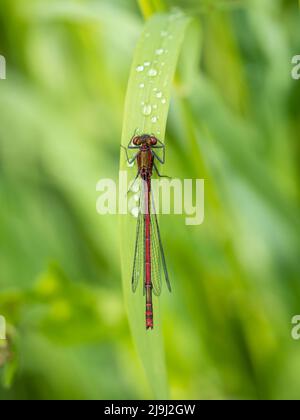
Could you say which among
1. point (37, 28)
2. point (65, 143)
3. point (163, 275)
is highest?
point (37, 28)

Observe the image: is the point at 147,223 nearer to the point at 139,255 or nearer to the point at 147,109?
the point at 139,255

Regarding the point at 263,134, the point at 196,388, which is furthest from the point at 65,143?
the point at 196,388

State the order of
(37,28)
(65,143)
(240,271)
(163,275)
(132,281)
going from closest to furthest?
(132,281), (240,271), (163,275), (65,143), (37,28)

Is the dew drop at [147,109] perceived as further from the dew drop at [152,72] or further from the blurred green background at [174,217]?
the blurred green background at [174,217]

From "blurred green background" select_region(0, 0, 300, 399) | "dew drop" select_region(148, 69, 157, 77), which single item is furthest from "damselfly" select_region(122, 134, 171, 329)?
"blurred green background" select_region(0, 0, 300, 399)

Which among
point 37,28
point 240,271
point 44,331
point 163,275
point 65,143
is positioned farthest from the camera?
point 37,28

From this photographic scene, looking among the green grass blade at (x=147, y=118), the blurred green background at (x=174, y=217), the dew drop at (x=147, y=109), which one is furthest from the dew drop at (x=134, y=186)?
the blurred green background at (x=174, y=217)
